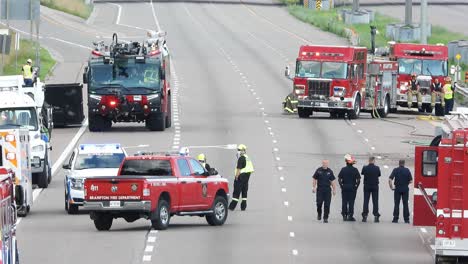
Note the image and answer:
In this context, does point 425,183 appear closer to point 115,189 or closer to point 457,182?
point 457,182

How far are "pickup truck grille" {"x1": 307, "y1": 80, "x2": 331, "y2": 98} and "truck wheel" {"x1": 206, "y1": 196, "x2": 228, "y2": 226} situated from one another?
26.5 m

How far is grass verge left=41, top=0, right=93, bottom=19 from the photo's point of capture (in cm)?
11388

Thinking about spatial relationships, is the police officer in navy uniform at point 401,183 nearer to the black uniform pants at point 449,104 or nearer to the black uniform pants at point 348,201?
the black uniform pants at point 348,201

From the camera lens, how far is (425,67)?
6994cm

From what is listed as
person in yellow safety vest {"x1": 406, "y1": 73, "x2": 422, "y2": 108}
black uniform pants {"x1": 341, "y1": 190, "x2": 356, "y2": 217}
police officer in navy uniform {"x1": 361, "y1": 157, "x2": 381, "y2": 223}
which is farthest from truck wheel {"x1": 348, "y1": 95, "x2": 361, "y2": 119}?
police officer in navy uniform {"x1": 361, "y1": 157, "x2": 381, "y2": 223}

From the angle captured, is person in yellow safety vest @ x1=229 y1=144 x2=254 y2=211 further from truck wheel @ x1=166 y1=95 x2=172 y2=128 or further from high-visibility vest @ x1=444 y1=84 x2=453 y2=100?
high-visibility vest @ x1=444 y1=84 x2=453 y2=100

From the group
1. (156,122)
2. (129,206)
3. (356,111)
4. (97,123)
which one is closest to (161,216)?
(129,206)

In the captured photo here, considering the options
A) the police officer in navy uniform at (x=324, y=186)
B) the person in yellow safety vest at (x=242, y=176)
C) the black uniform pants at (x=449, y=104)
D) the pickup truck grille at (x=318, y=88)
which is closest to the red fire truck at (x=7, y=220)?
the police officer in navy uniform at (x=324, y=186)

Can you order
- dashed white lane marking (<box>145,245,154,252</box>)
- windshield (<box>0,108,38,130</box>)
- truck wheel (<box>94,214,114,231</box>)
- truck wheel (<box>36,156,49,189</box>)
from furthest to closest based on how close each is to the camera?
windshield (<box>0,108,38,130</box>) → truck wheel (<box>36,156,49,189</box>) → truck wheel (<box>94,214,114,231</box>) → dashed white lane marking (<box>145,245,154,252</box>)

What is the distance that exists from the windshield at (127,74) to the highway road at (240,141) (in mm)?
1800

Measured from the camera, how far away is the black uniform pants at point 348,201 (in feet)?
121

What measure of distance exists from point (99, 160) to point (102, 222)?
4569 mm

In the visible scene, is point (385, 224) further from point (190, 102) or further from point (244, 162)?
point (190, 102)

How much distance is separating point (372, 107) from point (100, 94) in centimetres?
1352
